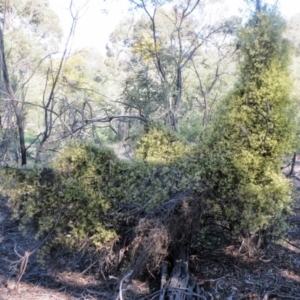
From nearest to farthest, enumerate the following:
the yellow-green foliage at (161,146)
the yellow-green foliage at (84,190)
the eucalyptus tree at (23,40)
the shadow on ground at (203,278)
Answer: the shadow on ground at (203,278)
the yellow-green foliage at (84,190)
the yellow-green foliage at (161,146)
the eucalyptus tree at (23,40)

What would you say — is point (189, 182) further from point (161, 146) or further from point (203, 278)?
point (203, 278)

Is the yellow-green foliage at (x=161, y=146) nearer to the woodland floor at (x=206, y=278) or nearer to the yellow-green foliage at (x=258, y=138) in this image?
the yellow-green foliage at (x=258, y=138)

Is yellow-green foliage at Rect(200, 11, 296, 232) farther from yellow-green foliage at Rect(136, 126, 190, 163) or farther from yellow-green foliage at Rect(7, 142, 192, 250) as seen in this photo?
yellow-green foliage at Rect(7, 142, 192, 250)

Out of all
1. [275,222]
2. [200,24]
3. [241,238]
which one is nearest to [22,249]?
[241,238]

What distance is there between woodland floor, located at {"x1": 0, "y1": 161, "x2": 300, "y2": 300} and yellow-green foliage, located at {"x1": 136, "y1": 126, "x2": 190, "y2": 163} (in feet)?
4.13

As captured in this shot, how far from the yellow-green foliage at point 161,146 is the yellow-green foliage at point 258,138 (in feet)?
1.35

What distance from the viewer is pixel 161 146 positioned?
4129 millimetres

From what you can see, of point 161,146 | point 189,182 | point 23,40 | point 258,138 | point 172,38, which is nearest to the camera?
point 189,182

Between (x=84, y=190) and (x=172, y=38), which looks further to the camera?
(x=172, y=38)

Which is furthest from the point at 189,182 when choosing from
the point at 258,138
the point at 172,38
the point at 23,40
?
the point at 23,40

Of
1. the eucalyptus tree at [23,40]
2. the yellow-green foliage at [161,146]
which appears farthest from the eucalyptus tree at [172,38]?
the yellow-green foliage at [161,146]

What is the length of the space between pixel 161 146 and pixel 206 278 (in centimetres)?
156

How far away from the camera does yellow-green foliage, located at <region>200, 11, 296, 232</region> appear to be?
11.7ft

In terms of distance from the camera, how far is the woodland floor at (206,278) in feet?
11.4
